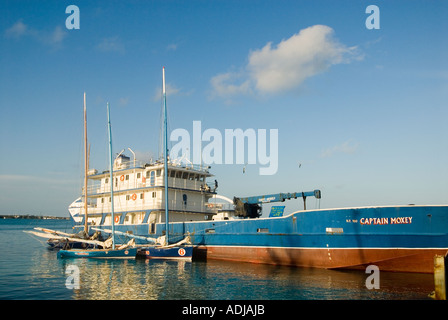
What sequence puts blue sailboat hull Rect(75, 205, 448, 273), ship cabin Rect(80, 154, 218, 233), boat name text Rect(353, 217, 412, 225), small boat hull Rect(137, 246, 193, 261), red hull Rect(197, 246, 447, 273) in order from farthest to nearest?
1. ship cabin Rect(80, 154, 218, 233)
2. small boat hull Rect(137, 246, 193, 261)
3. boat name text Rect(353, 217, 412, 225)
4. red hull Rect(197, 246, 447, 273)
5. blue sailboat hull Rect(75, 205, 448, 273)

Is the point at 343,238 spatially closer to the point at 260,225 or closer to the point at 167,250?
Answer: the point at 260,225

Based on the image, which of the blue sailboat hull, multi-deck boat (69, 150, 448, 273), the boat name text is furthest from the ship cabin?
the boat name text

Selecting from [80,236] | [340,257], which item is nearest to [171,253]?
[340,257]

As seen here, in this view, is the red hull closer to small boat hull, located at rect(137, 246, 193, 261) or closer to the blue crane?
small boat hull, located at rect(137, 246, 193, 261)

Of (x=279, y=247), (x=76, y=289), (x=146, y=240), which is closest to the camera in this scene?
(x=76, y=289)

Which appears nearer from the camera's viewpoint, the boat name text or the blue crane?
the boat name text

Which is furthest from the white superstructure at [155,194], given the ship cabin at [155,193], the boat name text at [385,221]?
the boat name text at [385,221]

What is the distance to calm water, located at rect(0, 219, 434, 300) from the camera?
48.0ft

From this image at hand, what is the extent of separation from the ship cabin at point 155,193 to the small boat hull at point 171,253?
12.3ft

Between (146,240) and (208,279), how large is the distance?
514 inches

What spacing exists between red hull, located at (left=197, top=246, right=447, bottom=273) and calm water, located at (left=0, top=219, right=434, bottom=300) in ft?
1.94
